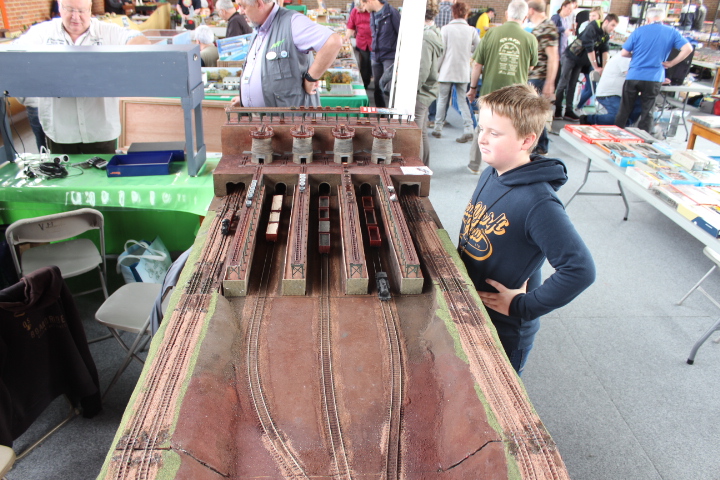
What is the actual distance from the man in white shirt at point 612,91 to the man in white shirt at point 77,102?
6641 mm

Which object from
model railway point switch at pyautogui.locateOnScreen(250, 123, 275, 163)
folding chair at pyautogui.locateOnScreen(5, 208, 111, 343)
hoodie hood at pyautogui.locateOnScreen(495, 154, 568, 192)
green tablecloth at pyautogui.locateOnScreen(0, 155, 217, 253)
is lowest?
folding chair at pyautogui.locateOnScreen(5, 208, 111, 343)

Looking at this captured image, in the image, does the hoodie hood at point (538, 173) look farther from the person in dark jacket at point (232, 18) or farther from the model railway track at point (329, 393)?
the person in dark jacket at point (232, 18)

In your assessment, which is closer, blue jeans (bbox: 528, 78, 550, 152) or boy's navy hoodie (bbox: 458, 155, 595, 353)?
boy's navy hoodie (bbox: 458, 155, 595, 353)

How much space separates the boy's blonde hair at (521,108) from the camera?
1.96 metres

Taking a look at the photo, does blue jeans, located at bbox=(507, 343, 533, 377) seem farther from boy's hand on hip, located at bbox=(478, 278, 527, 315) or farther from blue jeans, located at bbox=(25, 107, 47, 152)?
blue jeans, located at bbox=(25, 107, 47, 152)

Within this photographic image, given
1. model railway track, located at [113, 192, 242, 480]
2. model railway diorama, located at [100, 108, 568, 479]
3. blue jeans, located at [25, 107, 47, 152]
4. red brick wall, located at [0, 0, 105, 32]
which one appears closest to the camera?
model railway track, located at [113, 192, 242, 480]

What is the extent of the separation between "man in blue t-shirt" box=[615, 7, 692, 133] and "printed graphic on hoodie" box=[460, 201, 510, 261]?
610 cm

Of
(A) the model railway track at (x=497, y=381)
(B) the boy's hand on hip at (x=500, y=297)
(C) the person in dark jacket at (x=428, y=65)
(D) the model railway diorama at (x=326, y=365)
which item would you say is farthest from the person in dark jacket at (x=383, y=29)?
(B) the boy's hand on hip at (x=500, y=297)

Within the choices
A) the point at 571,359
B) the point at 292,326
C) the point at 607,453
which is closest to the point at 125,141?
the point at 292,326

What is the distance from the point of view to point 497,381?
1.56 metres

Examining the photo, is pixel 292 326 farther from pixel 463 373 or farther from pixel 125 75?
pixel 125 75

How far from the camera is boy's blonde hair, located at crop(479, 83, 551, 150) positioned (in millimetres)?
1957

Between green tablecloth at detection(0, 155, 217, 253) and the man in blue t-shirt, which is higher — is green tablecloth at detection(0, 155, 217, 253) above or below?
below

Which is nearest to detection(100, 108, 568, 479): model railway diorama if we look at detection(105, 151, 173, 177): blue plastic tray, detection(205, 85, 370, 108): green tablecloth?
detection(105, 151, 173, 177): blue plastic tray
